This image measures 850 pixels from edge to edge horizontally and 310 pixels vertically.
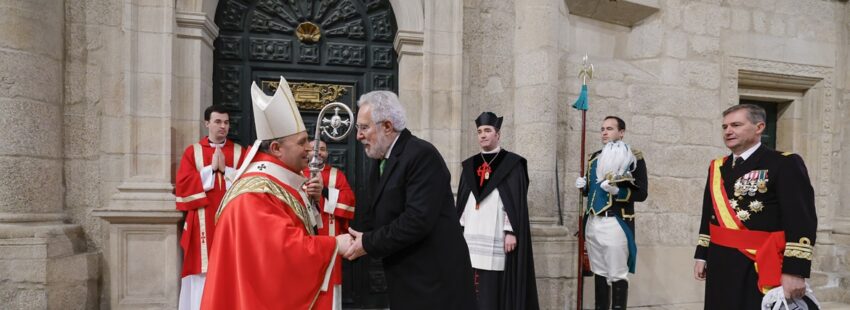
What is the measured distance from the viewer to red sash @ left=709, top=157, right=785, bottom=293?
10.1ft

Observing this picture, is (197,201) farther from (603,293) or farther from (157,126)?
(603,293)

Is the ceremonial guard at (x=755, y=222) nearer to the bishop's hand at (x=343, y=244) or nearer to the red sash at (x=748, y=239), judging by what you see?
the red sash at (x=748, y=239)

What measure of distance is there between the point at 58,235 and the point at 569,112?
5122 millimetres

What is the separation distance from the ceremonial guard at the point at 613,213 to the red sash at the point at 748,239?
1161 mm

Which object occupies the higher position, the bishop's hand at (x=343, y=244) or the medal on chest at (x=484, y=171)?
the medal on chest at (x=484, y=171)

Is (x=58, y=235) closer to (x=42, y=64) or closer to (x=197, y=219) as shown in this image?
(x=197, y=219)

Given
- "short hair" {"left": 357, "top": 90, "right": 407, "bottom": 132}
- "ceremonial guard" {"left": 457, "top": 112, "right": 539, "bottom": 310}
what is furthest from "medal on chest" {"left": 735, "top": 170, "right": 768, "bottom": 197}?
"short hair" {"left": 357, "top": 90, "right": 407, "bottom": 132}

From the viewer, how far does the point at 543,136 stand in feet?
17.1

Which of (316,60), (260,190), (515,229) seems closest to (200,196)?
(316,60)

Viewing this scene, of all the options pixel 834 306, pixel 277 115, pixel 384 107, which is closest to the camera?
pixel 277 115

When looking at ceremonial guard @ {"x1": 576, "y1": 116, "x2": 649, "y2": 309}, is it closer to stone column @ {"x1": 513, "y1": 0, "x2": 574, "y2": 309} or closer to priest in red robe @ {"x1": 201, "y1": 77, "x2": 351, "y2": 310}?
stone column @ {"x1": 513, "y1": 0, "x2": 574, "y2": 309}

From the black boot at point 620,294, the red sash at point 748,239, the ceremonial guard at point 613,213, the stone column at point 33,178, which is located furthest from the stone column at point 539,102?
the stone column at point 33,178

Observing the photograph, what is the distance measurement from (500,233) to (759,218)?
76.9 inches

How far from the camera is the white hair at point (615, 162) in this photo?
15.4 feet
